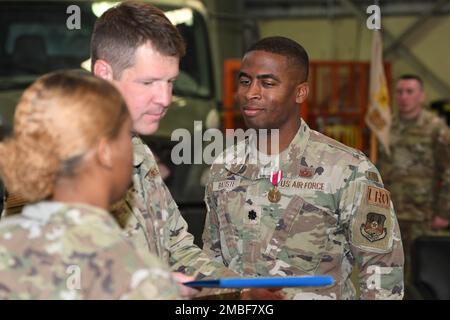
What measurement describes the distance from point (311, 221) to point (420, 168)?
15.8 feet

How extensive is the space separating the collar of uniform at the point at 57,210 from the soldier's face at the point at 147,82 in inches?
28.3

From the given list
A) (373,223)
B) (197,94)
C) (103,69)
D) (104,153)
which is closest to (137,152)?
(103,69)

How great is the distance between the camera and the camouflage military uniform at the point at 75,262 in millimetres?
1773

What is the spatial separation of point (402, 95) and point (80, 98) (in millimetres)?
6460

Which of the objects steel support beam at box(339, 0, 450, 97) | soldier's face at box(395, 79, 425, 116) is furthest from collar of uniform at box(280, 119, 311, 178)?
steel support beam at box(339, 0, 450, 97)

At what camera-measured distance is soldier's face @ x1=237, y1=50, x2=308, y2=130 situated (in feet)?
11.1

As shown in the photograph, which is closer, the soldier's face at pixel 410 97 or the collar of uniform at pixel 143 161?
the collar of uniform at pixel 143 161

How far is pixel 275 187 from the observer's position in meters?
3.43

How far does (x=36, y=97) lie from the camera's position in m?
1.85

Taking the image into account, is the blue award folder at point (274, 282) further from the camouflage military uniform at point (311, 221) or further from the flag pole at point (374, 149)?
the flag pole at point (374, 149)

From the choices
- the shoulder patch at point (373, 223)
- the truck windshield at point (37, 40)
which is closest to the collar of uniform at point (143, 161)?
the shoulder patch at point (373, 223)

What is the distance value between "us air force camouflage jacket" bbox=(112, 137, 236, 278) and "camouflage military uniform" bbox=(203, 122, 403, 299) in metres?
0.46
